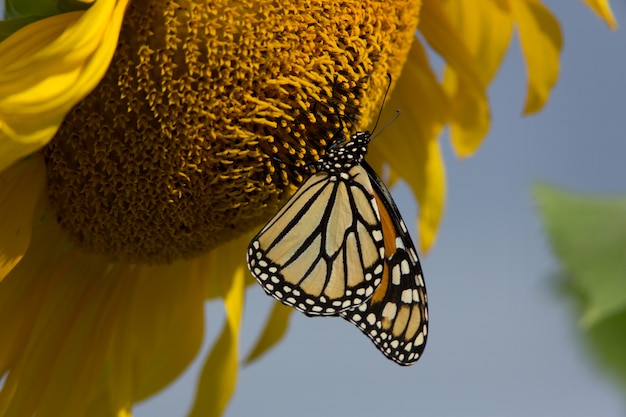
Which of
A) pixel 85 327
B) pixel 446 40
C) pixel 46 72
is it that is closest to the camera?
pixel 46 72

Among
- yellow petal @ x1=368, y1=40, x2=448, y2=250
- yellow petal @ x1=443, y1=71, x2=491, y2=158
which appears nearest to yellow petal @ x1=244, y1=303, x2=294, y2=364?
yellow petal @ x1=368, y1=40, x2=448, y2=250

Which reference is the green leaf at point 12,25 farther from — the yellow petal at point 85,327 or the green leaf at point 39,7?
the yellow petal at point 85,327

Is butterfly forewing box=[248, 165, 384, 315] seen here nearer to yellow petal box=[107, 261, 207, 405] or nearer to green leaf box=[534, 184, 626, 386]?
yellow petal box=[107, 261, 207, 405]

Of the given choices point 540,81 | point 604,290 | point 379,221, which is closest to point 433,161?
point 540,81

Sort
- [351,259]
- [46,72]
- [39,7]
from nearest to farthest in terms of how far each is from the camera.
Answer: [46,72] < [39,7] < [351,259]

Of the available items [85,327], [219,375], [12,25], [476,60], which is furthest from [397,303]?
[12,25]

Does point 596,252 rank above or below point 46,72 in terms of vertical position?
below

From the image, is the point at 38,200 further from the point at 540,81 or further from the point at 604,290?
the point at 540,81

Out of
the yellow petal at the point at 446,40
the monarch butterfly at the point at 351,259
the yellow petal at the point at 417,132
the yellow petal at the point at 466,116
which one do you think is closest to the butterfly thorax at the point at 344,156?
the monarch butterfly at the point at 351,259

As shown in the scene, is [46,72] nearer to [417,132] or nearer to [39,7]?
[39,7]
